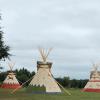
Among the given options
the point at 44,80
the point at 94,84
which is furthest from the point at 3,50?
the point at 94,84

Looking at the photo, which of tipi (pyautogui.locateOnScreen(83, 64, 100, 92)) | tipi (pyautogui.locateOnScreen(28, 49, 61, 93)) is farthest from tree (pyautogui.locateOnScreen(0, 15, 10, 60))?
tipi (pyautogui.locateOnScreen(83, 64, 100, 92))

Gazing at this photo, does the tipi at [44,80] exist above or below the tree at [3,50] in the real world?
below

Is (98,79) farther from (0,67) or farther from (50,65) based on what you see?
(0,67)

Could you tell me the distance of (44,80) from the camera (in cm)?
3703

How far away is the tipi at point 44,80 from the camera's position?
1442 inches

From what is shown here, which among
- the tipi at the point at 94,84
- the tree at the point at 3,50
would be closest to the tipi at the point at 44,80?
the tree at the point at 3,50

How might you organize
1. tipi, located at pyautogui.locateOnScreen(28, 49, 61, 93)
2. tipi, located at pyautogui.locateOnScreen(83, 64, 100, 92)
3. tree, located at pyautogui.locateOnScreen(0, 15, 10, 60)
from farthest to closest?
tipi, located at pyautogui.locateOnScreen(83, 64, 100, 92)
tipi, located at pyautogui.locateOnScreen(28, 49, 61, 93)
tree, located at pyautogui.locateOnScreen(0, 15, 10, 60)

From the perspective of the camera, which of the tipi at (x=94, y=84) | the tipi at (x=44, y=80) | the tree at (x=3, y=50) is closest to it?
the tree at (x=3, y=50)

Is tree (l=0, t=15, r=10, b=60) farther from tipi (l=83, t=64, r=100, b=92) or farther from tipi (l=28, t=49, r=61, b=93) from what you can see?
tipi (l=83, t=64, r=100, b=92)

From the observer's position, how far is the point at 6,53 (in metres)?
31.2

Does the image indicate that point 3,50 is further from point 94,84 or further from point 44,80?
point 94,84

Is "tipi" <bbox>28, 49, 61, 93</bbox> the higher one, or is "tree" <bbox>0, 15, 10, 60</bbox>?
"tree" <bbox>0, 15, 10, 60</bbox>

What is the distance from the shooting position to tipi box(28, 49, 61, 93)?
36.6 meters

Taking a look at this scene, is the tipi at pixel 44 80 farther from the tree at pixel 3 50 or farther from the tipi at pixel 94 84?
the tipi at pixel 94 84
